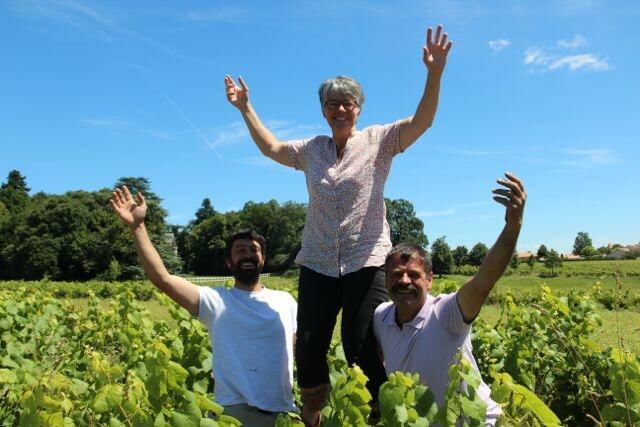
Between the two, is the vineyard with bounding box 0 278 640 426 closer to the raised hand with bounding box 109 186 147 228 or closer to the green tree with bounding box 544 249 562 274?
the raised hand with bounding box 109 186 147 228

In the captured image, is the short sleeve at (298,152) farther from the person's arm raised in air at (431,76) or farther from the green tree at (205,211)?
the green tree at (205,211)

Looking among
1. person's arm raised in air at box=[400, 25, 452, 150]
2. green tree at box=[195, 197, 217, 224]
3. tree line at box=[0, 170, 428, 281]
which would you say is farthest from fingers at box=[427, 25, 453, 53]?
green tree at box=[195, 197, 217, 224]

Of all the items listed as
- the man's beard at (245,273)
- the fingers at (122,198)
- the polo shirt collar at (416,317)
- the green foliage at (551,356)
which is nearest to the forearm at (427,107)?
the polo shirt collar at (416,317)

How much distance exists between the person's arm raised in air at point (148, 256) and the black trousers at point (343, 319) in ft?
2.17

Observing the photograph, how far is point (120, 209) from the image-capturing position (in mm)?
3623

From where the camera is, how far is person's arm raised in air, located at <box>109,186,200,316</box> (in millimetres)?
3523

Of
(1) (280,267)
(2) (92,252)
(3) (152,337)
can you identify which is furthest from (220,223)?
(3) (152,337)

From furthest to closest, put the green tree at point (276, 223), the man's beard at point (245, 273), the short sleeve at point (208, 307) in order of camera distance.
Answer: the green tree at point (276, 223) → the man's beard at point (245, 273) → the short sleeve at point (208, 307)

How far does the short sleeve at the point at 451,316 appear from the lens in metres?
3.07

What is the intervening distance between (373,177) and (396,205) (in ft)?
210

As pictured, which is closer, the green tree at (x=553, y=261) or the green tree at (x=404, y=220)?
the green tree at (x=553, y=261)

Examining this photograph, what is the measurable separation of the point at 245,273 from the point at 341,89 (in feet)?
3.98

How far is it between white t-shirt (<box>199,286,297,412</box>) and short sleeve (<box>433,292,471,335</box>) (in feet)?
3.25

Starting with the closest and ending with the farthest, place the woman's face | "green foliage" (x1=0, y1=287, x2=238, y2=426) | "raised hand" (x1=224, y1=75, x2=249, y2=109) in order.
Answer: "green foliage" (x1=0, y1=287, x2=238, y2=426) → the woman's face → "raised hand" (x1=224, y1=75, x2=249, y2=109)
